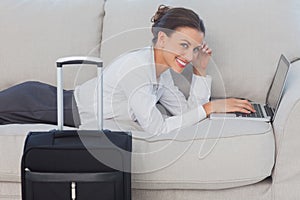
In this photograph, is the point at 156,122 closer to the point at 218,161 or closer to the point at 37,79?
the point at 218,161

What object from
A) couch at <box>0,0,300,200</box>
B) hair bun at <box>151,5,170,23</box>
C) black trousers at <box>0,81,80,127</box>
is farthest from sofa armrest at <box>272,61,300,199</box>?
black trousers at <box>0,81,80,127</box>

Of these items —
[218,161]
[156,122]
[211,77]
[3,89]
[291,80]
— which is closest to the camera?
[218,161]

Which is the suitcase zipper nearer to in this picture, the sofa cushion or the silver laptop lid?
the sofa cushion

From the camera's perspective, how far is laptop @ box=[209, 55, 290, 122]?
208 cm

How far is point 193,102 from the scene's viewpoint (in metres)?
2.33

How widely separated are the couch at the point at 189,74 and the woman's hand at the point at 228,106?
0.07m

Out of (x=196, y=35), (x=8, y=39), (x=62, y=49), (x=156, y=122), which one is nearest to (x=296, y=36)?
(x=196, y=35)

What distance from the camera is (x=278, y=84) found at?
2256mm

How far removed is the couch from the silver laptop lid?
0.10 feet

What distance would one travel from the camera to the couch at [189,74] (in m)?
1.91

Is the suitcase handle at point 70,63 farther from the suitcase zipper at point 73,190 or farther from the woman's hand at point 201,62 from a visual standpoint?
the woman's hand at point 201,62

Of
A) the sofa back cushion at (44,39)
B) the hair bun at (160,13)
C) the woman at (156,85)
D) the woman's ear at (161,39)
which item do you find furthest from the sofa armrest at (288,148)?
the sofa back cushion at (44,39)

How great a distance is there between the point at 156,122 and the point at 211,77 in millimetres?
433

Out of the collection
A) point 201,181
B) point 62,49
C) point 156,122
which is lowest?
point 201,181
